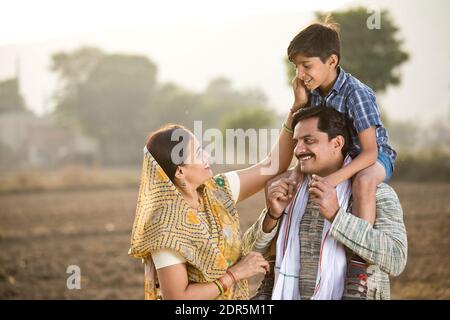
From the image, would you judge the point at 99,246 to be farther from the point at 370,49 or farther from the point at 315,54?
the point at 370,49

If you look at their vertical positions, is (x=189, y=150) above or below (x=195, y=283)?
above

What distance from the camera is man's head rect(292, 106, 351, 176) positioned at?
2916 mm

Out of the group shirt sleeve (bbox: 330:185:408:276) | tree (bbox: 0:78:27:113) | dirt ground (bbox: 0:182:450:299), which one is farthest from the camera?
tree (bbox: 0:78:27:113)

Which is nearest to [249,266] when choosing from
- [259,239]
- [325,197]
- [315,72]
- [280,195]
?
[259,239]

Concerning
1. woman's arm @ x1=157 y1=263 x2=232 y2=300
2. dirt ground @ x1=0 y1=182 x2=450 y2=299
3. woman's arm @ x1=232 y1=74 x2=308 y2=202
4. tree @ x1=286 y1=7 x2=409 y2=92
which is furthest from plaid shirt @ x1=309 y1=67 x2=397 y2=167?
tree @ x1=286 y1=7 x2=409 y2=92

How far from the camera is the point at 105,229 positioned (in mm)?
12469

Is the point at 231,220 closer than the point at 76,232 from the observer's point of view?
Yes

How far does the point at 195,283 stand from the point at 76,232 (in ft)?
32.4

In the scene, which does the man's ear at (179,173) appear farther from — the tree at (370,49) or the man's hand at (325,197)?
the tree at (370,49)

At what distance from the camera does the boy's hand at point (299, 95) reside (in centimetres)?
320

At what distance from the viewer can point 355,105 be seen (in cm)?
306

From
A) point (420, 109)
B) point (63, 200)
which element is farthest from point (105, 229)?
point (420, 109)

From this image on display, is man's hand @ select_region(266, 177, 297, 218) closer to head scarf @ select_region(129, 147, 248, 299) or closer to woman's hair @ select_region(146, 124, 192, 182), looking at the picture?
head scarf @ select_region(129, 147, 248, 299)
